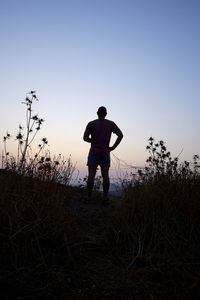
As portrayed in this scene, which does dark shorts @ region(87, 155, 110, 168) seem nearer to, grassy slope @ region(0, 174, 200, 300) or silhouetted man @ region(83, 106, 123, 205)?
silhouetted man @ region(83, 106, 123, 205)

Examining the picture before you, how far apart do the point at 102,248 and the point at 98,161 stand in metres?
2.77

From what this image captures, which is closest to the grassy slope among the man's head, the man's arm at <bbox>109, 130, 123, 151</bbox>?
the man's arm at <bbox>109, 130, 123, 151</bbox>

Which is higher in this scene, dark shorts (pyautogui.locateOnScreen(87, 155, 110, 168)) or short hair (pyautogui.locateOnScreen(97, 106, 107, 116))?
short hair (pyautogui.locateOnScreen(97, 106, 107, 116))

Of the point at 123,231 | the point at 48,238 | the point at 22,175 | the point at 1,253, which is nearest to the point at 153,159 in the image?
the point at 123,231

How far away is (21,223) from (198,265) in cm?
140

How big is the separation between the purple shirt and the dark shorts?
0.08 metres

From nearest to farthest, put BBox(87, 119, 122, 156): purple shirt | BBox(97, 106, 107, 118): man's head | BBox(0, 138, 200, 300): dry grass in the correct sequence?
BBox(0, 138, 200, 300): dry grass, BBox(87, 119, 122, 156): purple shirt, BBox(97, 106, 107, 118): man's head

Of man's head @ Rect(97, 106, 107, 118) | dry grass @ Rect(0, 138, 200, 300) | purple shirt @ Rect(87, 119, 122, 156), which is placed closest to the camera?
dry grass @ Rect(0, 138, 200, 300)

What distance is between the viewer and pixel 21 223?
2.01 m

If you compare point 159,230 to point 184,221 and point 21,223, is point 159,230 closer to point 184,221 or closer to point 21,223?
point 184,221

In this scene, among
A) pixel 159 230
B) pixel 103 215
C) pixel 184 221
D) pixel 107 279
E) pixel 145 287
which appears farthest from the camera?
pixel 103 215

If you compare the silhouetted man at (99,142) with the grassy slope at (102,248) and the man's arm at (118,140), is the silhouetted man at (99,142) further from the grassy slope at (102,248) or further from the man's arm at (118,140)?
the grassy slope at (102,248)

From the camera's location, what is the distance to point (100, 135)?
5.02 metres

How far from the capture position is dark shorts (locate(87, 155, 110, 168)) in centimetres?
503
